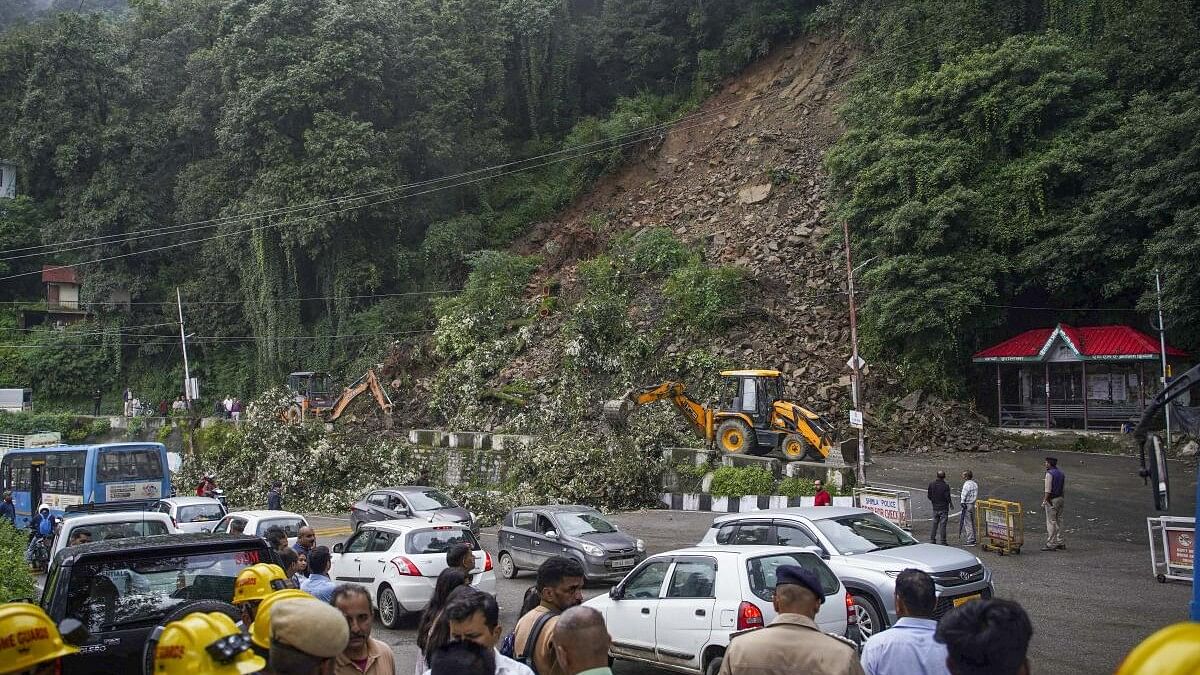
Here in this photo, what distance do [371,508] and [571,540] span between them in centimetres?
703

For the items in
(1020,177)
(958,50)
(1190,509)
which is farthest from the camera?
A: (958,50)

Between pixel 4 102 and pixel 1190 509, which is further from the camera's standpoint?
pixel 4 102

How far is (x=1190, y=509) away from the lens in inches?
769

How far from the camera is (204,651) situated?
3293mm

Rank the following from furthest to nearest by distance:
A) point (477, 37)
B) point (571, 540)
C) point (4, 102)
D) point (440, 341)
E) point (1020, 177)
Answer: point (4, 102) < point (477, 37) < point (440, 341) < point (1020, 177) < point (571, 540)

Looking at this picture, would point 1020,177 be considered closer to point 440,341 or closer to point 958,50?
point 958,50

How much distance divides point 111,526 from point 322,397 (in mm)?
25250

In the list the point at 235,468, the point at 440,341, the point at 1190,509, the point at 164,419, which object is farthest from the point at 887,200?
the point at 164,419

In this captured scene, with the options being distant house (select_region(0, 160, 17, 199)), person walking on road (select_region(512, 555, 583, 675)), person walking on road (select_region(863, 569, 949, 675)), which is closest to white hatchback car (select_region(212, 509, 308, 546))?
person walking on road (select_region(512, 555, 583, 675))

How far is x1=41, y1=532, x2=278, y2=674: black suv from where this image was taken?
6531 mm

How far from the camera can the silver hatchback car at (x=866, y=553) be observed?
10.0 m

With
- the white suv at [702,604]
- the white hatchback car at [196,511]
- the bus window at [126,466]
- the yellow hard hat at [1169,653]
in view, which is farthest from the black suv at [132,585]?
the bus window at [126,466]

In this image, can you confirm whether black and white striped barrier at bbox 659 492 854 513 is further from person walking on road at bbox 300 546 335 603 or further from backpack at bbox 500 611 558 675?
backpack at bbox 500 611 558 675

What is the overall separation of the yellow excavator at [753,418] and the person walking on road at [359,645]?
765 inches
